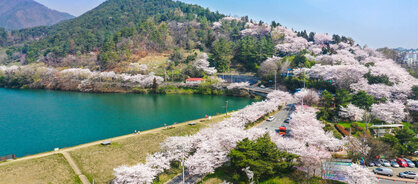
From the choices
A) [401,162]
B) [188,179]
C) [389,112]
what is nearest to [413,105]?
[389,112]

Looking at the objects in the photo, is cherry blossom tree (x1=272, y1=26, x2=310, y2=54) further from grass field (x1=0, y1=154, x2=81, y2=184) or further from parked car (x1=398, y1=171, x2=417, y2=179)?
grass field (x1=0, y1=154, x2=81, y2=184)

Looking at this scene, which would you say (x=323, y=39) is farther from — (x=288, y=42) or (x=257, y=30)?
(x=257, y=30)

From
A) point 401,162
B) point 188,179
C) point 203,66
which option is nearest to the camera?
point 188,179

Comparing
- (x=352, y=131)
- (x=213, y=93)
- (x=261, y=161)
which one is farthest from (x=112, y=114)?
(x=352, y=131)

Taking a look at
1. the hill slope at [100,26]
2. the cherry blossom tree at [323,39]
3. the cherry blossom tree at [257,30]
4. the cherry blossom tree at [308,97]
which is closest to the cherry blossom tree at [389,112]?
the cherry blossom tree at [308,97]

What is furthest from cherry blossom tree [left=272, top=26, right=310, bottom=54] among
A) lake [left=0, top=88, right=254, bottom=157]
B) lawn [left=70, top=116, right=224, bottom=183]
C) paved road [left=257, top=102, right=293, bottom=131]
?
lawn [left=70, top=116, right=224, bottom=183]

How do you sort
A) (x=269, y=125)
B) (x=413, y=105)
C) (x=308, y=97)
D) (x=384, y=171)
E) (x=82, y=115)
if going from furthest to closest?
(x=82, y=115), (x=308, y=97), (x=413, y=105), (x=269, y=125), (x=384, y=171)

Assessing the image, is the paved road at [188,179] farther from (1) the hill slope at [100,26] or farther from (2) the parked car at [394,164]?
(1) the hill slope at [100,26]
